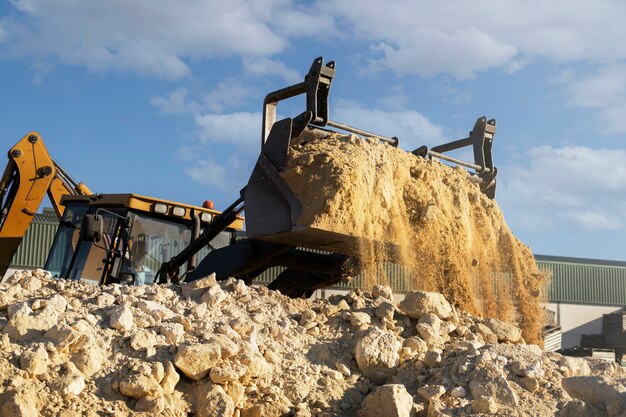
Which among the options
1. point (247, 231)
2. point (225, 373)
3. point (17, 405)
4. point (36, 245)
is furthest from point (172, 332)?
point (36, 245)

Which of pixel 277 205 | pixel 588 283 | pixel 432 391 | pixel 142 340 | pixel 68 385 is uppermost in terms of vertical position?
pixel 588 283

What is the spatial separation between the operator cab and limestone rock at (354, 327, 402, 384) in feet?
9.08

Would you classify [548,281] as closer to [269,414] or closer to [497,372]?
[497,372]

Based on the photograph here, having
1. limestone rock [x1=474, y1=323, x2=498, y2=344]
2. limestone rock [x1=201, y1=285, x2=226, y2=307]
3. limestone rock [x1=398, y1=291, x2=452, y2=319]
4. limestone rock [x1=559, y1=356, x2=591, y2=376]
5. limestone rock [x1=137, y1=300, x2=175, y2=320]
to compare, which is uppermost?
limestone rock [x1=398, y1=291, x2=452, y2=319]

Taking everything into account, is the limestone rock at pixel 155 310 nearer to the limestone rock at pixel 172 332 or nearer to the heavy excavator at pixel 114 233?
the limestone rock at pixel 172 332

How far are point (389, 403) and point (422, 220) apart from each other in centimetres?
245

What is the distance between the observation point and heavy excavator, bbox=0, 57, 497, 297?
7.41 meters

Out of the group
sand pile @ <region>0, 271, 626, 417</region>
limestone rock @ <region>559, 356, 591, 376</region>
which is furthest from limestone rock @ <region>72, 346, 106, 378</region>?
limestone rock @ <region>559, 356, 591, 376</region>

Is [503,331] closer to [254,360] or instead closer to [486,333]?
[486,333]

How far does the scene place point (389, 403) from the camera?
217 inches

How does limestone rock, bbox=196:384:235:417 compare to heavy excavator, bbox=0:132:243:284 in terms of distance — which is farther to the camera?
heavy excavator, bbox=0:132:243:284


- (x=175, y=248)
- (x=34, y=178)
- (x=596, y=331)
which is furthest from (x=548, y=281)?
(x=596, y=331)

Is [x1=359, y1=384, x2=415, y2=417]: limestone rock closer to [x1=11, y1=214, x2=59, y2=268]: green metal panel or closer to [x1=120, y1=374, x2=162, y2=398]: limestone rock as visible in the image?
[x1=120, y1=374, x2=162, y2=398]: limestone rock

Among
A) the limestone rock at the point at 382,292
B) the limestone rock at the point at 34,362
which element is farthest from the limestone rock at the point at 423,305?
the limestone rock at the point at 34,362
